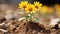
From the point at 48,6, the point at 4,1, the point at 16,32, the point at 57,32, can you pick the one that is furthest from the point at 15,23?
the point at 4,1

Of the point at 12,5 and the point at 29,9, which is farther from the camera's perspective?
the point at 12,5

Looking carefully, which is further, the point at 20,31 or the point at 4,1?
Result: the point at 4,1

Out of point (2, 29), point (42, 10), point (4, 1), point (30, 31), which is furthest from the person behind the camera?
point (4, 1)

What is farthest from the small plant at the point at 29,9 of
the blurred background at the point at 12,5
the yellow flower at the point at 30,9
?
the blurred background at the point at 12,5

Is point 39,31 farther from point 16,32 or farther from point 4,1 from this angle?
point 4,1

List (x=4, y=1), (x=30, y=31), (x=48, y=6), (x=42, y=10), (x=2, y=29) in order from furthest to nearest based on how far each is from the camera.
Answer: (x=4, y=1), (x=48, y=6), (x=42, y=10), (x=2, y=29), (x=30, y=31)

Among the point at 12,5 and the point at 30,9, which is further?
the point at 12,5

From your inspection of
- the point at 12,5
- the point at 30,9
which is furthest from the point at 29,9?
the point at 12,5

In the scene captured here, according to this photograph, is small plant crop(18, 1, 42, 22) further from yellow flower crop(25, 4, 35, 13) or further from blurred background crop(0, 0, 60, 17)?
blurred background crop(0, 0, 60, 17)

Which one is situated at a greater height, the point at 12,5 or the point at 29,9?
the point at 29,9

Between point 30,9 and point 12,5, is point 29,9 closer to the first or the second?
point 30,9
